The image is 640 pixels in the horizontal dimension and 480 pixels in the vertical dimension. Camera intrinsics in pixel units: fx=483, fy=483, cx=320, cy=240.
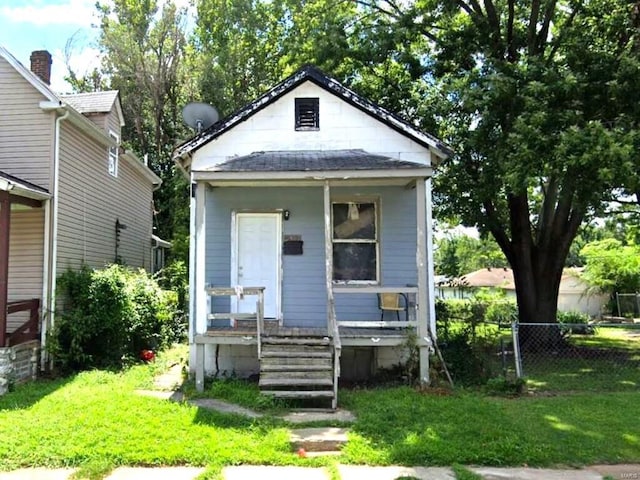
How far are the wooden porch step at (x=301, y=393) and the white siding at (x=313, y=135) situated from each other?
475 centimetres

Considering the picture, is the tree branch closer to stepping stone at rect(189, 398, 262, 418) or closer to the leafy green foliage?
stepping stone at rect(189, 398, 262, 418)

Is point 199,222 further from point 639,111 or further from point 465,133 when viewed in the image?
point 639,111

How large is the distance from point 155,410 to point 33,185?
18.1 ft

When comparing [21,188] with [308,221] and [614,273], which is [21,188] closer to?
[308,221]

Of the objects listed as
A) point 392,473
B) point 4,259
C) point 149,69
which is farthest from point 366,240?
point 149,69

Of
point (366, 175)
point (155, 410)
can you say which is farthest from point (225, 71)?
point (155, 410)

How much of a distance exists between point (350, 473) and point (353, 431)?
1.04m

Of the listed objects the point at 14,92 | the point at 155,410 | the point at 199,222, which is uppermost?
the point at 14,92

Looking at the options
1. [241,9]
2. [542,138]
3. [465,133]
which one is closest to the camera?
[542,138]

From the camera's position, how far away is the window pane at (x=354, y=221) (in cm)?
971

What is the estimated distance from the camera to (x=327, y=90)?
9734 millimetres

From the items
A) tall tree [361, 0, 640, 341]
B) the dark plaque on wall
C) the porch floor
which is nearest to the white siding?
the dark plaque on wall

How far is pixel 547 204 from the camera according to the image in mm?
13211

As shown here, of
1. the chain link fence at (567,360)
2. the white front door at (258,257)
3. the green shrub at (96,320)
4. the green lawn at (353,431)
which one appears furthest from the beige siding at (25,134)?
the chain link fence at (567,360)
